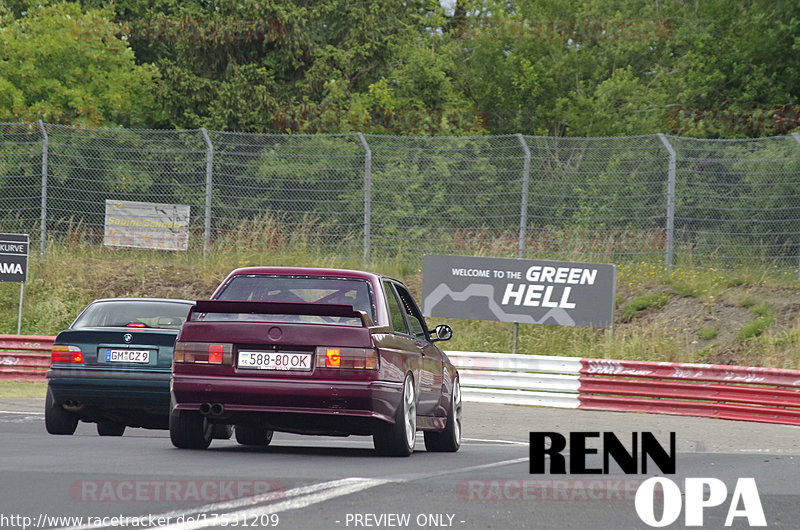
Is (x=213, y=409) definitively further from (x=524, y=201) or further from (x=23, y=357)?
(x=524, y=201)

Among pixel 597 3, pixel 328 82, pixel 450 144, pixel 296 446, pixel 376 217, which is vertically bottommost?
pixel 296 446

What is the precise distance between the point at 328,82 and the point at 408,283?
54.4 feet

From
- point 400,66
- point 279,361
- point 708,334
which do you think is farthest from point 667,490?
point 400,66

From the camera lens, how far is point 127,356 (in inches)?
467

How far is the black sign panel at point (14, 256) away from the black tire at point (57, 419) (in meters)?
13.2

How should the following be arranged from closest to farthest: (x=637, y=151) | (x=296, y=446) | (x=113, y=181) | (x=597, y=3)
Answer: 1. (x=296, y=446)
2. (x=637, y=151)
3. (x=113, y=181)
4. (x=597, y=3)

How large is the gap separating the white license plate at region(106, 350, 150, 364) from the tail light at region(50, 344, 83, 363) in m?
0.29

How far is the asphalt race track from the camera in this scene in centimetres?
627

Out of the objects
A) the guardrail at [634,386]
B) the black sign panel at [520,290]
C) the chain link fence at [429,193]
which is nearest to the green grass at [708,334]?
the chain link fence at [429,193]

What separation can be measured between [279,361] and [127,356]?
310cm

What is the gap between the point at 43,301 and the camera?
1093 inches

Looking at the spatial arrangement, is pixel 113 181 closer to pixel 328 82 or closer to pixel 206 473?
pixel 328 82

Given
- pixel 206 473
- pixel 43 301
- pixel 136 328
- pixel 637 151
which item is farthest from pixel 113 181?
pixel 206 473

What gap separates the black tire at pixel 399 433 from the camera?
952 cm
